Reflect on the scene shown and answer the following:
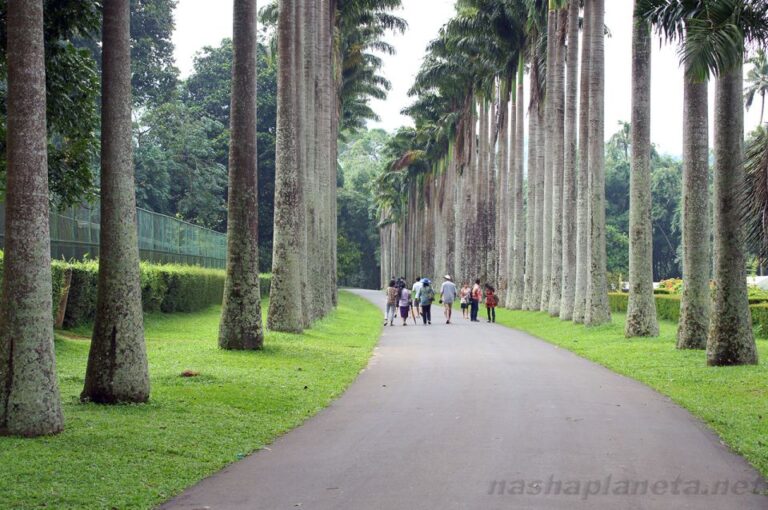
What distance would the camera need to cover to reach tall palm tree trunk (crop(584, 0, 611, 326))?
27.9 meters

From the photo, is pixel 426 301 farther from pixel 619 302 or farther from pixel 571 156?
pixel 619 302

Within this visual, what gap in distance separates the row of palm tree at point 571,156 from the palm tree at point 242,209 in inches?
295

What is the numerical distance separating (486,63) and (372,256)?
76.4 metres

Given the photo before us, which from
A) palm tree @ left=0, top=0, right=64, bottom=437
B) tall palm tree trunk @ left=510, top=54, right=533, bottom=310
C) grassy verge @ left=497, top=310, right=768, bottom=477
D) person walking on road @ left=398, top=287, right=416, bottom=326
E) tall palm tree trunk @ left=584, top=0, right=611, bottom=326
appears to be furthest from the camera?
tall palm tree trunk @ left=510, top=54, right=533, bottom=310

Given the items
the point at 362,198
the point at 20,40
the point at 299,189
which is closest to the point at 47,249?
the point at 20,40

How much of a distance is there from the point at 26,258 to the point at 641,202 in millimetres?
17390

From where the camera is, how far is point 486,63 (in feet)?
157

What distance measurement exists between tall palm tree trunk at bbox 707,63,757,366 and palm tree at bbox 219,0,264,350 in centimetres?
853

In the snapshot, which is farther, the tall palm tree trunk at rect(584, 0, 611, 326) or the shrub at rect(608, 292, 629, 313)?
the shrub at rect(608, 292, 629, 313)

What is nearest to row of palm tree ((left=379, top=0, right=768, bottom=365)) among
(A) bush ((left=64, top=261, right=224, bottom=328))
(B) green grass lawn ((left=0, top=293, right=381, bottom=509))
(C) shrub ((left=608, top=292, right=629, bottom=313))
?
(C) shrub ((left=608, top=292, right=629, bottom=313))

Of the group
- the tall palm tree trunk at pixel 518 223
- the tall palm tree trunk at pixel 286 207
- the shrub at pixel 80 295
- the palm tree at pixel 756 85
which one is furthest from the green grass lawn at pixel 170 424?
the palm tree at pixel 756 85

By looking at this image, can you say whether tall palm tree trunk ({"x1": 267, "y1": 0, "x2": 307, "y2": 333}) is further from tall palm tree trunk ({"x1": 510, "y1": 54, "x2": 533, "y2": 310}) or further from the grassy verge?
tall palm tree trunk ({"x1": 510, "y1": 54, "x2": 533, "y2": 310})

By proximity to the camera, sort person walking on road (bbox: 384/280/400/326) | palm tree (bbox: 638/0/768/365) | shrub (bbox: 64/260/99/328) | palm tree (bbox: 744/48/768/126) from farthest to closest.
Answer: palm tree (bbox: 744/48/768/126), person walking on road (bbox: 384/280/400/326), shrub (bbox: 64/260/99/328), palm tree (bbox: 638/0/768/365)

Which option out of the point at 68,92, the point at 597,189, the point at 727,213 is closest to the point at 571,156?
the point at 597,189
